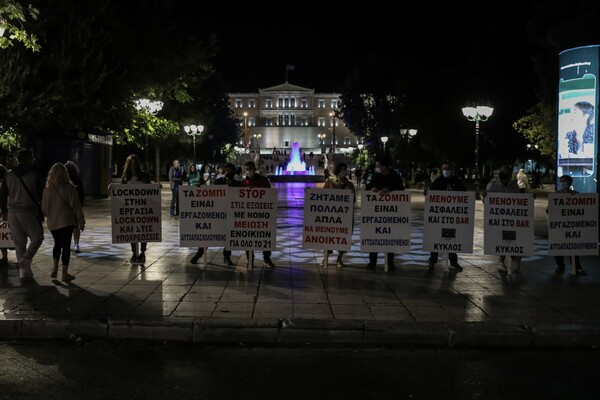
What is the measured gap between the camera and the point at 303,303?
765cm

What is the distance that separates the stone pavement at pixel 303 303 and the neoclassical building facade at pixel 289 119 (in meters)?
140

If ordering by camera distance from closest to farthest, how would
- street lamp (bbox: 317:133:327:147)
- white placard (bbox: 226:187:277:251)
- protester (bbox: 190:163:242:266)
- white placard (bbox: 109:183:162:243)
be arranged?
1. white placard (bbox: 226:187:277:251)
2. white placard (bbox: 109:183:162:243)
3. protester (bbox: 190:163:242:266)
4. street lamp (bbox: 317:133:327:147)

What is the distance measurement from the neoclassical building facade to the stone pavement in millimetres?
139851

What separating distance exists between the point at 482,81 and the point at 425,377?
5176cm

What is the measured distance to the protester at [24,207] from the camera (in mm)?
8664

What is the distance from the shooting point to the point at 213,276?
370 inches

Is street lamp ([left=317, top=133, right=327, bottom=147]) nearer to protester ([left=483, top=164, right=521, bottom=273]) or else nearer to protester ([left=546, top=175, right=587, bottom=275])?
protester ([left=546, top=175, right=587, bottom=275])

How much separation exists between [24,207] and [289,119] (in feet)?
486

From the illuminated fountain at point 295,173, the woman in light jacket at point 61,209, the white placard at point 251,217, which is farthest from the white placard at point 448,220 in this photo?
the illuminated fountain at point 295,173

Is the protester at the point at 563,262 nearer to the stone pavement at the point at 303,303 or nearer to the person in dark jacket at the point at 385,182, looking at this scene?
the stone pavement at the point at 303,303

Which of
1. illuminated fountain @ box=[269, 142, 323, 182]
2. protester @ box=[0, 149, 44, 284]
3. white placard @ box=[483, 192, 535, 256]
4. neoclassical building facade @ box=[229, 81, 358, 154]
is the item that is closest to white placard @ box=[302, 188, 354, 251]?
white placard @ box=[483, 192, 535, 256]

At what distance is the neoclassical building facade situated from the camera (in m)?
151

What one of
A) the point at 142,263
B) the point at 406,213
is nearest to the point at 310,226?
the point at 406,213

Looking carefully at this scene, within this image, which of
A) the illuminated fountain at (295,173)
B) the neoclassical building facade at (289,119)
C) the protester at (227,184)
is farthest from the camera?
the neoclassical building facade at (289,119)
